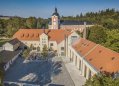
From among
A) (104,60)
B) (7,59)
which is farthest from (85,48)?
(7,59)

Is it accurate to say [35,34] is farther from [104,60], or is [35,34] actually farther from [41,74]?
[104,60]

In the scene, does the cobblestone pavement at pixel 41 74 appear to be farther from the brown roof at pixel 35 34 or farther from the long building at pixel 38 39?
the brown roof at pixel 35 34

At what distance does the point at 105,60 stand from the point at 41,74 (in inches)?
600

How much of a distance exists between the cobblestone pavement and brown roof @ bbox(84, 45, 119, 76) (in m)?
6.76

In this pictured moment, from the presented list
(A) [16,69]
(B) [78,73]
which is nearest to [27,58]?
(A) [16,69]

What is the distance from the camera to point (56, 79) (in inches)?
894

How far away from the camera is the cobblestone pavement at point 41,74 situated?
70.9ft

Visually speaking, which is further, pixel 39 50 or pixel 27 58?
pixel 39 50

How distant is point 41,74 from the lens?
2498 centimetres

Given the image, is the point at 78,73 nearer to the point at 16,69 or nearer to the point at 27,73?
the point at 27,73

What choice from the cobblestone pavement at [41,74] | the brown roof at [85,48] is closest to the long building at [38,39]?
the brown roof at [85,48]

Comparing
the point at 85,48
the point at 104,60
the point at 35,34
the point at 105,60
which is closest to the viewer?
the point at 105,60

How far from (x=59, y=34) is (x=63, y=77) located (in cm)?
2668

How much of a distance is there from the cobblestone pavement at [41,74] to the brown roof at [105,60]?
6756mm
